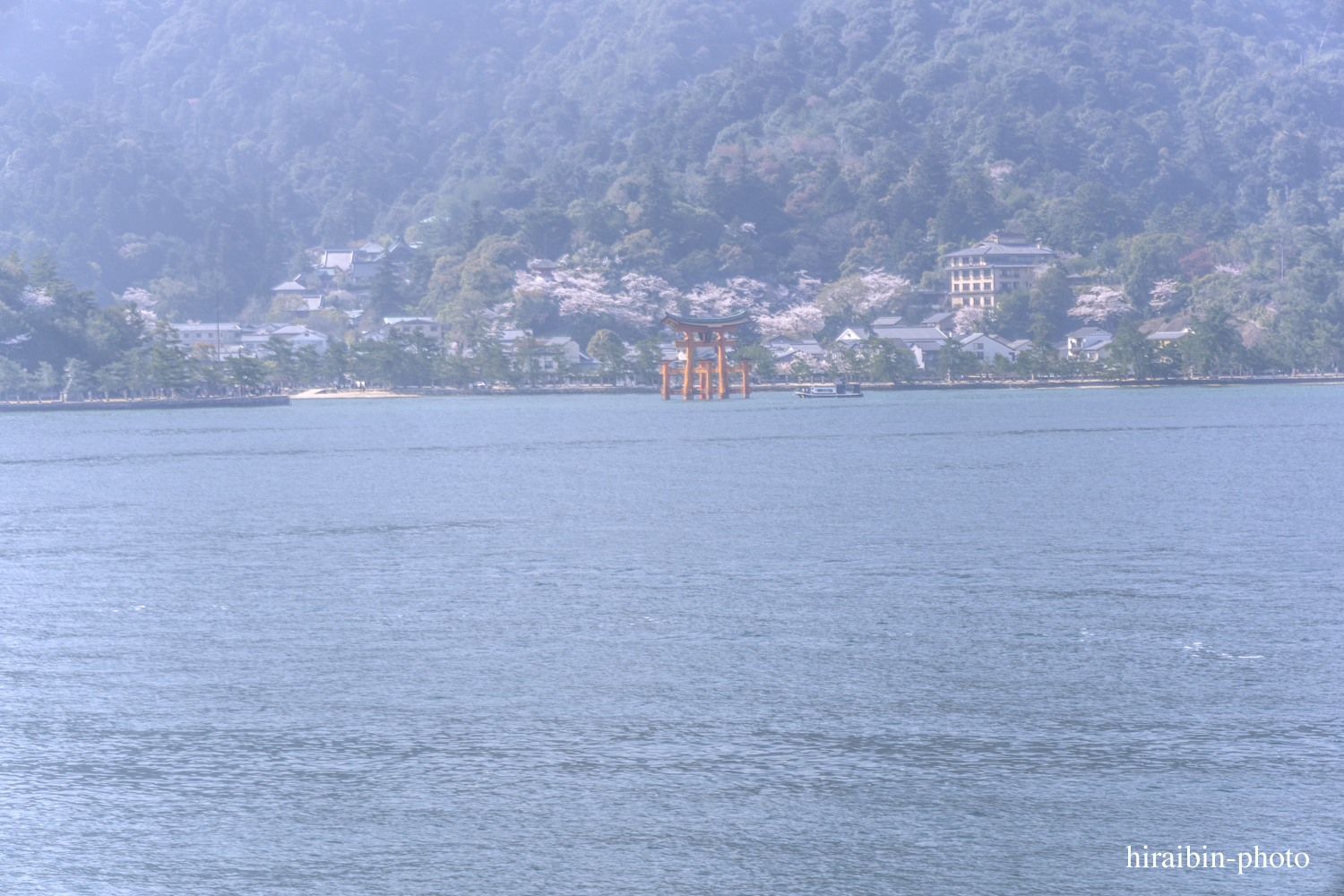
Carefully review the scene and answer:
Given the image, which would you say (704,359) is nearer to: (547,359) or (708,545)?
(547,359)

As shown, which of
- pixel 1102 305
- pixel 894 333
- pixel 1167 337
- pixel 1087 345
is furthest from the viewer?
pixel 1102 305

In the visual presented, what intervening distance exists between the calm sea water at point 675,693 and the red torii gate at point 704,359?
151 feet

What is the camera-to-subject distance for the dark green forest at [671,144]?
109 meters

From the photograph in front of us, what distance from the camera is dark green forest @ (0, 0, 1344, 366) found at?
108625 millimetres

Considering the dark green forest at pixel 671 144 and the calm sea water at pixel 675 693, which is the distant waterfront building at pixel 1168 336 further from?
the calm sea water at pixel 675 693

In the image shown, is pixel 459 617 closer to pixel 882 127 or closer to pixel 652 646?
pixel 652 646

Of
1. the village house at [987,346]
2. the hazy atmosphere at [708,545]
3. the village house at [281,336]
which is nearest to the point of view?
the hazy atmosphere at [708,545]

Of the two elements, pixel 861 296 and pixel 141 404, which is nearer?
pixel 141 404

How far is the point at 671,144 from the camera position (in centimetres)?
13700

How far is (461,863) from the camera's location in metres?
7.50

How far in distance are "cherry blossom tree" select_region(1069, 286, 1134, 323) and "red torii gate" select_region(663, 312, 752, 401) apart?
30.5m

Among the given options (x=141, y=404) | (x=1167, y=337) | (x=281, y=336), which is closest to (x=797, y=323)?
A: (x=1167, y=337)

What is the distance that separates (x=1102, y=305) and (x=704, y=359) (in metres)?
34.2

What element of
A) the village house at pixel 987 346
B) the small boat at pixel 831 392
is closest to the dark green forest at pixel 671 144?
the village house at pixel 987 346
